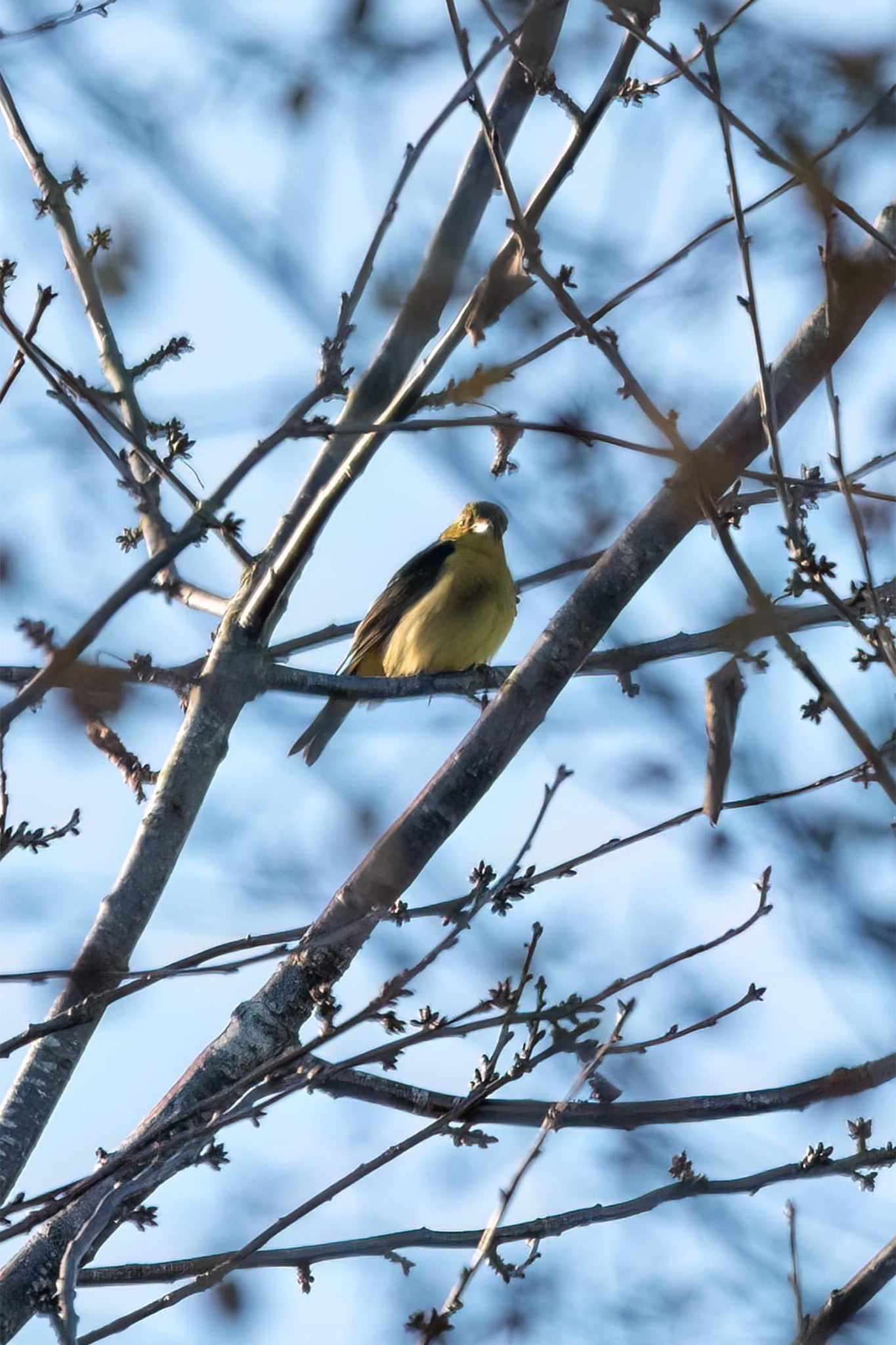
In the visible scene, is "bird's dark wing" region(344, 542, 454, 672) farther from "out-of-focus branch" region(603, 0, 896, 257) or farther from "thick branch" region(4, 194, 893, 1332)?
"out-of-focus branch" region(603, 0, 896, 257)

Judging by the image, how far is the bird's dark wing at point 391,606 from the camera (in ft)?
22.7

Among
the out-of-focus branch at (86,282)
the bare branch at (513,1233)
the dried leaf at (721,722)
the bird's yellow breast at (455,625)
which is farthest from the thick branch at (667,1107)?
the bird's yellow breast at (455,625)

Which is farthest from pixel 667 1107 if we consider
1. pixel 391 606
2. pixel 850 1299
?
pixel 391 606

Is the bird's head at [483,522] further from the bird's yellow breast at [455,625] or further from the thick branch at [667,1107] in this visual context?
the thick branch at [667,1107]

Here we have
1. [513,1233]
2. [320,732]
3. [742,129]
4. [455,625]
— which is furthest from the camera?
[455,625]

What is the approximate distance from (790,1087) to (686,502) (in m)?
1.30

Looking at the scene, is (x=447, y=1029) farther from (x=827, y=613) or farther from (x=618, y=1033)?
(x=827, y=613)

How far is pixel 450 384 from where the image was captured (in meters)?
2.64

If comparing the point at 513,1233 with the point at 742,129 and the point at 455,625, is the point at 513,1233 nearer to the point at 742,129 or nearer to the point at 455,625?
the point at 742,129

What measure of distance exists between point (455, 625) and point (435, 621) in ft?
0.40

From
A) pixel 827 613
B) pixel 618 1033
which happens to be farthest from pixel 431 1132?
pixel 827 613

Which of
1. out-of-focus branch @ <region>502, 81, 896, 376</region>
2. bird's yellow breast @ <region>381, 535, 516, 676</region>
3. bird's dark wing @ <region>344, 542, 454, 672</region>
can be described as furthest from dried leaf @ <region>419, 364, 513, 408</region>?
bird's dark wing @ <region>344, 542, 454, 672</region>

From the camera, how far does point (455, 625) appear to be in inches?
258

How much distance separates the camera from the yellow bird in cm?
653
